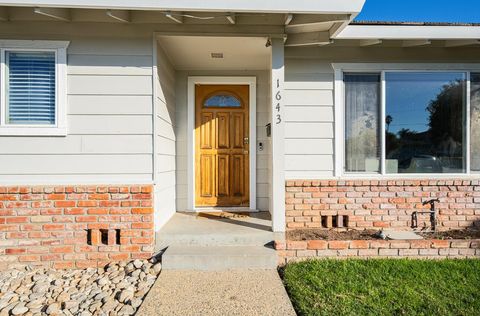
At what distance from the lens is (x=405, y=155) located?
4.38 m

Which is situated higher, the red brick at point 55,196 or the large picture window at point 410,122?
the large picture window at point 410,122

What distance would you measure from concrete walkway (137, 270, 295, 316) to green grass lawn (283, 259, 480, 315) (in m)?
0.19

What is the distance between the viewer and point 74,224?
361 cm

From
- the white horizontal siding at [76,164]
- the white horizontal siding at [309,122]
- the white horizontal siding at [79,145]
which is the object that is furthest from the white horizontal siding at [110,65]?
the white horizontal siding at [309,122]

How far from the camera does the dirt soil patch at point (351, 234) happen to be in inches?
151

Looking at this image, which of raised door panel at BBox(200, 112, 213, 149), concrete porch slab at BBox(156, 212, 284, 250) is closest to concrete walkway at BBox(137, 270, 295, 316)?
concrete porch slab at BBox(156, 212, 284, 250)

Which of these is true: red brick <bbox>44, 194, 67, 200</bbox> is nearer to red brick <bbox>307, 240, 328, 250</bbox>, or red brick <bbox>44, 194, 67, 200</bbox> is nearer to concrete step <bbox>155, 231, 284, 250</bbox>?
concrete step <bbox>155, 231, 284, 250</bbox>

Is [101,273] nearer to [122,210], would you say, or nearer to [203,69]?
[122,210]

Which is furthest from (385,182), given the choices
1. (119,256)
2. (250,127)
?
(119,256)

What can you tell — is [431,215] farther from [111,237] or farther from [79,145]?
[79,145]

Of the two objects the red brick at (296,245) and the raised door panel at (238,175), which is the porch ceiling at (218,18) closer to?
the raised door panel at (238,175)

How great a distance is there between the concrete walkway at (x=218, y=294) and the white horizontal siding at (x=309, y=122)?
61.6 inches

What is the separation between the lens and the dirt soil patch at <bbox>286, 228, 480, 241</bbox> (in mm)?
3826

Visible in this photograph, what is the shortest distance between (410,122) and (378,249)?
1.90 metres
